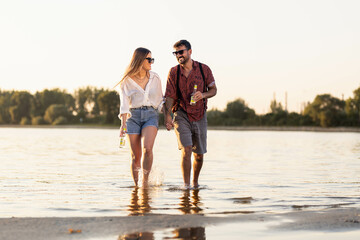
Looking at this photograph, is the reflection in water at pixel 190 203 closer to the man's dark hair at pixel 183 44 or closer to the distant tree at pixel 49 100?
the man's dark hair at pixel 183 44

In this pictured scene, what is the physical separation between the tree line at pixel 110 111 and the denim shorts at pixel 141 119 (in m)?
86.0

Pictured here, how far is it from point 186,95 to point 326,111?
89.8 meters

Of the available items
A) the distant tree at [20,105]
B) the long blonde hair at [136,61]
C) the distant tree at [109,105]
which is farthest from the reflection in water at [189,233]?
the distant tree at [20,105]

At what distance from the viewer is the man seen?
8.76 metres

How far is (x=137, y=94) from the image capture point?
28.6ft

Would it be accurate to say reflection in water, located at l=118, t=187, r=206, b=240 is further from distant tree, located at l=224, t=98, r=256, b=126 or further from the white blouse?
distant tree, located at l=224, t=98, r=256, b=126

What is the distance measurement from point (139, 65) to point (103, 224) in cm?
356

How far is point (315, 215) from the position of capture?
20.0 ft

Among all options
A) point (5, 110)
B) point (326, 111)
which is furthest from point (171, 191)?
point (5, 110)

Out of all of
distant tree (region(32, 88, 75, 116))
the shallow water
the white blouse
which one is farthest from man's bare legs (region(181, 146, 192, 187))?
distant tree (region(32, 88, 75, 116))

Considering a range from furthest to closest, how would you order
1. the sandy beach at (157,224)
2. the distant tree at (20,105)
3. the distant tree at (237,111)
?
1. the distant tree at (20,105)
2. the distant tree at (237,111)
3. the sandy beach at (157,224)

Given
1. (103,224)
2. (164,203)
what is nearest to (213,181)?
(164,203)

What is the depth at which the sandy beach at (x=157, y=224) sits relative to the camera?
16.6 feet

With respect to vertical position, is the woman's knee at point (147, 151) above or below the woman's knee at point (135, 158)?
above
